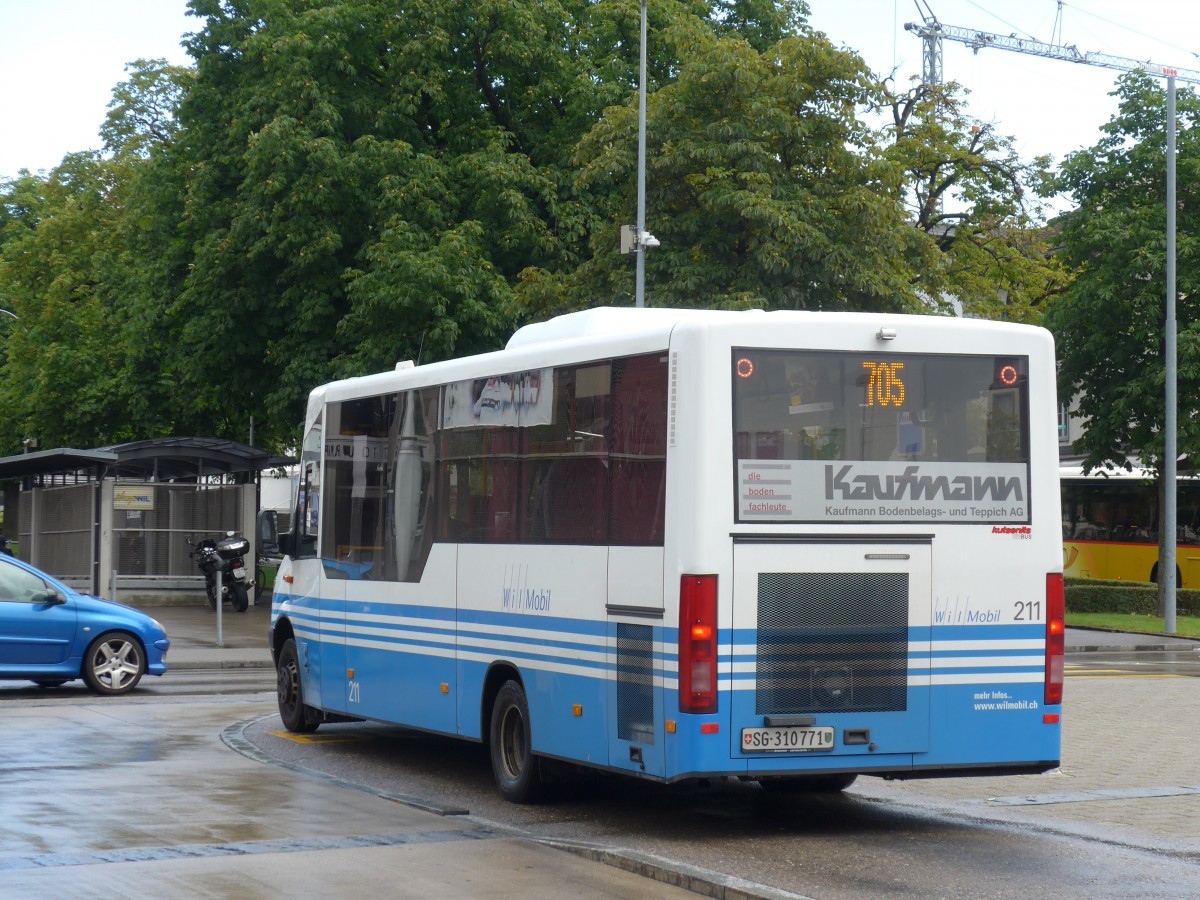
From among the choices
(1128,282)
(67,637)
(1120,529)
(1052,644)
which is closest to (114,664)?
(67,637)

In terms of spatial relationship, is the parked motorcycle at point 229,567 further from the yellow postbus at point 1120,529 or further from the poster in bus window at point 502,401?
the poster in bus window at point 502,401

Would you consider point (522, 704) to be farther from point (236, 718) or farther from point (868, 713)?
point (236, 718)

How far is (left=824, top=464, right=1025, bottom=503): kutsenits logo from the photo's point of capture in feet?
31.7

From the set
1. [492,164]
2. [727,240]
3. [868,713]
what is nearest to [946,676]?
[868,713]

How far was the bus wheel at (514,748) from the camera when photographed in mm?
10844

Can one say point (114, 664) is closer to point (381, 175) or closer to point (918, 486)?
point (918, 486)

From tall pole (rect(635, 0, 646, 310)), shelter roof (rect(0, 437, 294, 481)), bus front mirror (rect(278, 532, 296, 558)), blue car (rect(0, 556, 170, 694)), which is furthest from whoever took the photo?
shelter roof (rect(0, 437, 294, 481))

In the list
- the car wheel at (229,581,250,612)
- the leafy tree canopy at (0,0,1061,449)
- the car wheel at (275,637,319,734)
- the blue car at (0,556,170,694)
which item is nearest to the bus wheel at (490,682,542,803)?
the car wheel at (275,637,319,734)

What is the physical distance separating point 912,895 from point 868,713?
69.4 inches

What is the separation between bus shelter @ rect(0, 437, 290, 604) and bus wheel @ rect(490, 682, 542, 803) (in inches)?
874

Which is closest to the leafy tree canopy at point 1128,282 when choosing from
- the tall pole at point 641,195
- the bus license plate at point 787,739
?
the tall pole at point 641,195

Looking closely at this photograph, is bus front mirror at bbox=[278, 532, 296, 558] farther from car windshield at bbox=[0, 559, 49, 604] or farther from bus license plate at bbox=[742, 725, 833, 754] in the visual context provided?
bus license plate at bbox=[742, 725, 833, 754]

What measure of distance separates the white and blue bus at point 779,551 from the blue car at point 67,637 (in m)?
8.36

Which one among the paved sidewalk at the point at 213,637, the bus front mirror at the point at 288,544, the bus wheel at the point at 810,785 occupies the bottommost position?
the paved sidewalk at the point at 213,637
